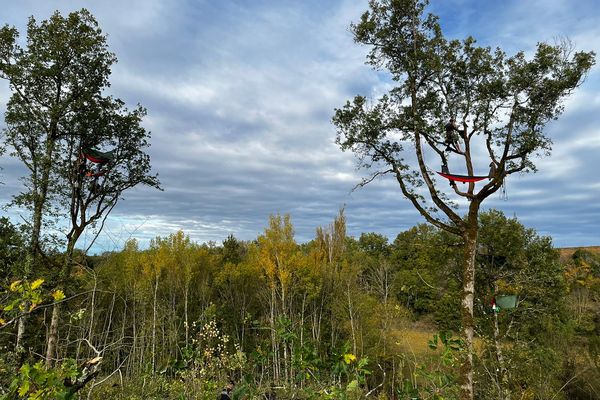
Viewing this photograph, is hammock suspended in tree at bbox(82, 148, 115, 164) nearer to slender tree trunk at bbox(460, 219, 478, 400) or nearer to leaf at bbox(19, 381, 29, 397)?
slender tree trunk at bbox(460, 219, 478, 400)

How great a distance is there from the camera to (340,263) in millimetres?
25859

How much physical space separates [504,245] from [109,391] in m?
16.9

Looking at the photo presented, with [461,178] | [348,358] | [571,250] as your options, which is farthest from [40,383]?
[571,250]

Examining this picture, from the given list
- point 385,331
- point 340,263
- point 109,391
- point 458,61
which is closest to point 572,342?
point 385,331

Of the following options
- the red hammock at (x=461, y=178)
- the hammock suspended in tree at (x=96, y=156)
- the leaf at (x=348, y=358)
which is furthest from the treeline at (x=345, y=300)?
the leaf at (x=348, y=358)

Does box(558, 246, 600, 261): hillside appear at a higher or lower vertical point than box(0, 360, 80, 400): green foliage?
higher

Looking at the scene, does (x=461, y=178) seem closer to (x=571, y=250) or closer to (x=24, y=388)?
(x=24, y=388)

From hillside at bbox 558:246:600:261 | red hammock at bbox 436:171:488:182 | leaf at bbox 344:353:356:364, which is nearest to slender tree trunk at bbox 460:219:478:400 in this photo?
red hammock at bbox 436:171:488:182

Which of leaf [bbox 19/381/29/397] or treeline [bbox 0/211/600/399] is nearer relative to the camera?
leaf [bbox 19/381/29/397]

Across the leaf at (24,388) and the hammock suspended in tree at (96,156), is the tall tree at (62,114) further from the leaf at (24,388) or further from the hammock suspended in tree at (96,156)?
the leaf at (24,388)

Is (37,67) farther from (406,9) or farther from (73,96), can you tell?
(406,9)

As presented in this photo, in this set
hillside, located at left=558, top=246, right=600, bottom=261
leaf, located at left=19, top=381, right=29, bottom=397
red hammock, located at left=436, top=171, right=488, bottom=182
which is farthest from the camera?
hillside, located at left=558, top=246, right=600, bottom=261

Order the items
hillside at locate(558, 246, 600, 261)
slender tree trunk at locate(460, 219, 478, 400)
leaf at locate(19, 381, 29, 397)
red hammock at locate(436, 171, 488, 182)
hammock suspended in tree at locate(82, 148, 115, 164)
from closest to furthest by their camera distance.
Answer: leaf at locate(19, 381, 29, 397), slender tree trunk at locate(460, 219, 478, 400), red hammock at locate(436, 171, 488, 182), hammock suspended in tree at locate(82, 148, 115, 164), hillside at locate(558, 246, 600, 261)

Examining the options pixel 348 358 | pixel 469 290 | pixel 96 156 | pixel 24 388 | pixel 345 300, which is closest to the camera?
pixel 24 388
